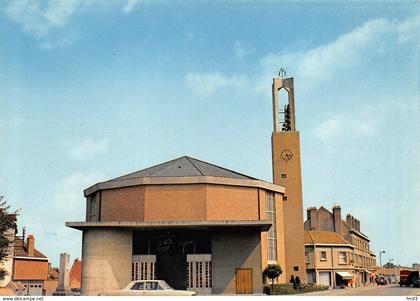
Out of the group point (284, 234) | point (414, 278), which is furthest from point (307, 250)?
point (284, 234)

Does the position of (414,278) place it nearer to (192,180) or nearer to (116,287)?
(192,180)

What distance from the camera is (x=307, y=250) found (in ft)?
198

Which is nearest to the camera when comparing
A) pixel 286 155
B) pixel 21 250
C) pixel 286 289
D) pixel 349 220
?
pixel 286 289

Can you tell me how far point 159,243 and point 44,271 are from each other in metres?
26.6

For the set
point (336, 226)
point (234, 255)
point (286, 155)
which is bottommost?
point (234, 255)

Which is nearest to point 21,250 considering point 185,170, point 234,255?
point 185,170

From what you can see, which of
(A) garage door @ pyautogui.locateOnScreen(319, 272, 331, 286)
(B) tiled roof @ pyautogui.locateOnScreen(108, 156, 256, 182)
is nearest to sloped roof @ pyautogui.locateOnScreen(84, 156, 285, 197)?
(B) tiled roof @ pyautogui.locateOnScreen(108, 156, 256, 182)

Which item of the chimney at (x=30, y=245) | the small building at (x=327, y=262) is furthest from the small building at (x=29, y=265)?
the small building at (x=327, y=262)

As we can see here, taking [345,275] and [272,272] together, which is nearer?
[272,272]

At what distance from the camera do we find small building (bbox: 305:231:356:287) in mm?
59844

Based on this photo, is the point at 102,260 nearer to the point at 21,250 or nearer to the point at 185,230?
the point at 185,230

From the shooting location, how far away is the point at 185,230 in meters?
32.8

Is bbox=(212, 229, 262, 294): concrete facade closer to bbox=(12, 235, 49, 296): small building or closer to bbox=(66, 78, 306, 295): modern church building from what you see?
bbox=(66, 78, 306, 295): modern church building

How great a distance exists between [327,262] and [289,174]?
20.2 metres
